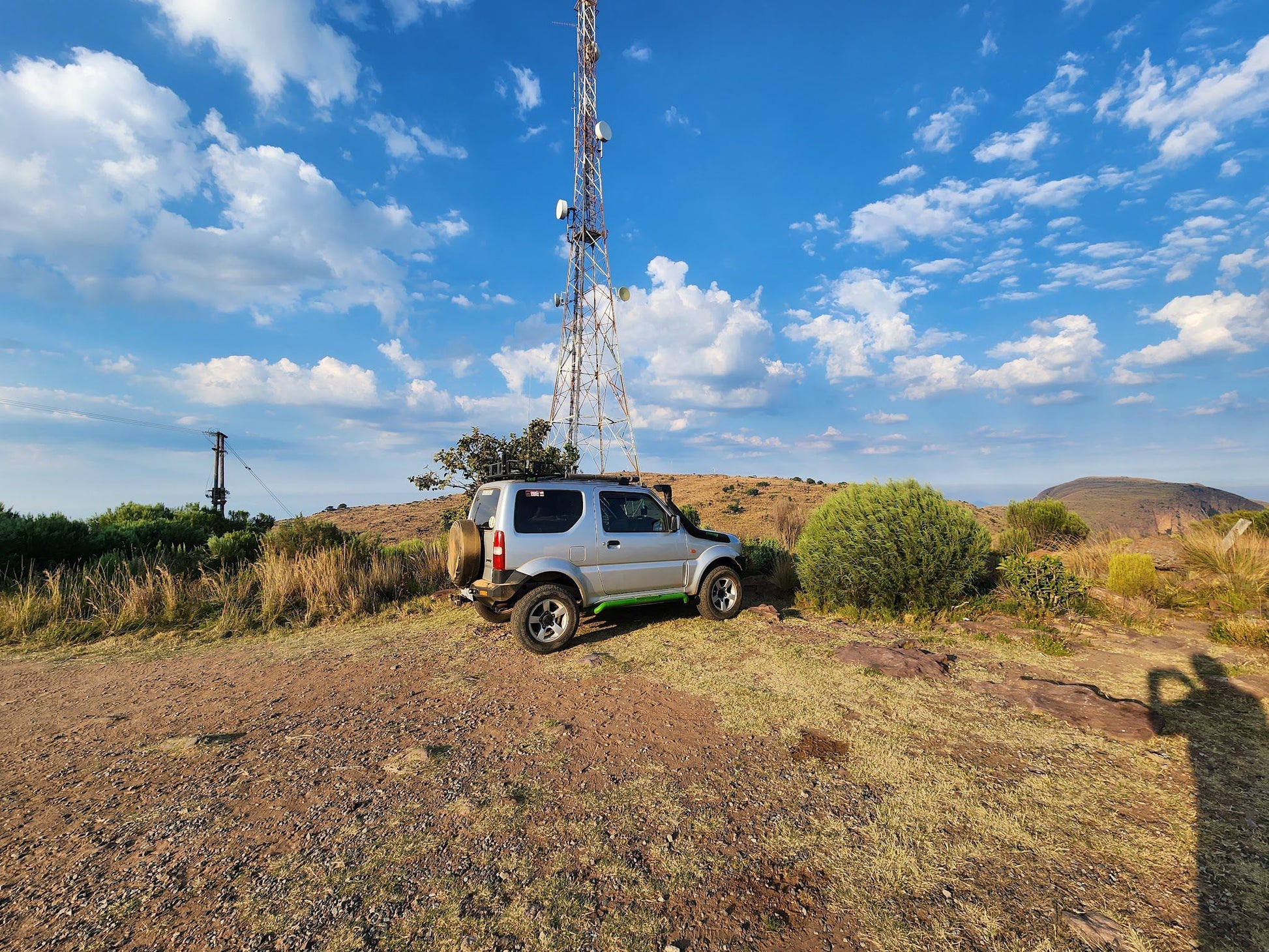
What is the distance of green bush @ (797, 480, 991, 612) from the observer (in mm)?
7602

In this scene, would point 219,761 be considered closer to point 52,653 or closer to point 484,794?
point 484,794

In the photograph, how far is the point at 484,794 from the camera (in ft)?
11.7

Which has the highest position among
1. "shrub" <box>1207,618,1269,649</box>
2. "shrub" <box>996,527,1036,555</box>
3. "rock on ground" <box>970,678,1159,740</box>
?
"shrub" <box>996,527,1036,555</box>

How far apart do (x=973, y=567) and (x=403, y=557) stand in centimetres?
1014

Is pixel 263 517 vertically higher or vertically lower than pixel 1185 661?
higher

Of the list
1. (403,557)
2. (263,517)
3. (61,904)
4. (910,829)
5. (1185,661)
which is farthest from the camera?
(263,517)

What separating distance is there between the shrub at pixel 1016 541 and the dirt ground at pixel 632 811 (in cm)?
574

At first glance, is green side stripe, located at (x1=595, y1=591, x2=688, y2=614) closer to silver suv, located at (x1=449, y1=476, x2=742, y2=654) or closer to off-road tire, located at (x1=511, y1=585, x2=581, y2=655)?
silver suv, located at (x1=449, y1=476, x2=742, y2=654)

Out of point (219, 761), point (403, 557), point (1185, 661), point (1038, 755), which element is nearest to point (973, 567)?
point (1185, 661)

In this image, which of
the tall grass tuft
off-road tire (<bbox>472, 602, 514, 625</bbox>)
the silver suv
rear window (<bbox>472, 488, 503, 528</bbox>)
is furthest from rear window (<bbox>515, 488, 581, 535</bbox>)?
the tall grass tuft

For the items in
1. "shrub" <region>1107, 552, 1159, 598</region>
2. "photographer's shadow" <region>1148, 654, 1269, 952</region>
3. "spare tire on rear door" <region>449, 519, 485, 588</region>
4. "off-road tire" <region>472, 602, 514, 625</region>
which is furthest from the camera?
"shrub" <region>1107, 552, 1159, 598</region>

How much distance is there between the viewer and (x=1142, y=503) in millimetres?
23047

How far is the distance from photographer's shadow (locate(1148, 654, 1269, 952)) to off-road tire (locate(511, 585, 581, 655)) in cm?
542

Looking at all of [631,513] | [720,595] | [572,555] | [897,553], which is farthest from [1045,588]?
[572,555]
